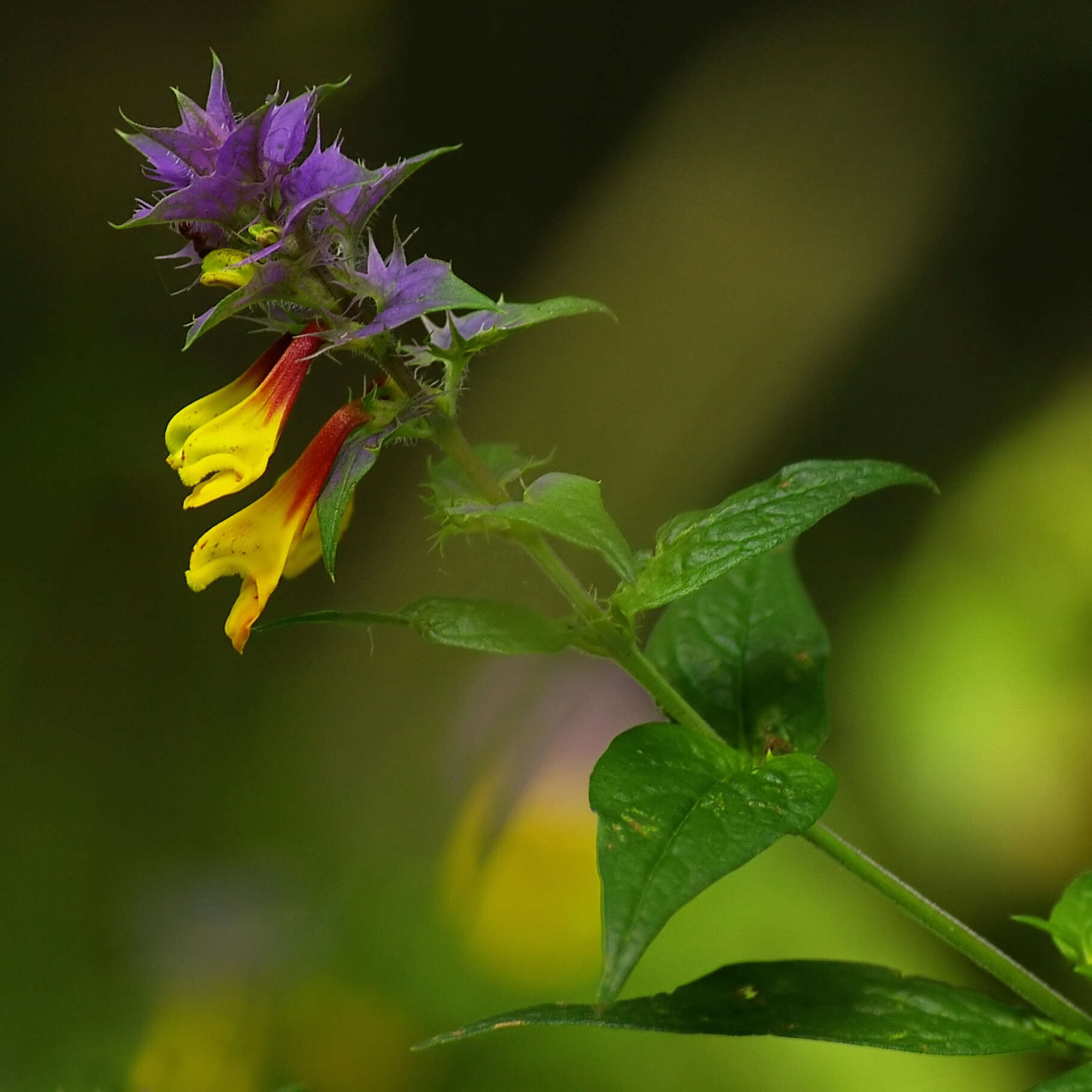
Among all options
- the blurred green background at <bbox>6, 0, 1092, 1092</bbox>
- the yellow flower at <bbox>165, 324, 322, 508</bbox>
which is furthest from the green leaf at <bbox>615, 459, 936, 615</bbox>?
the blurred green background at <bbox>6, 0, 1092, 1092</bbox>

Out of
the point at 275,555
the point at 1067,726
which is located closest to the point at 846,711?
the point at 1067,726

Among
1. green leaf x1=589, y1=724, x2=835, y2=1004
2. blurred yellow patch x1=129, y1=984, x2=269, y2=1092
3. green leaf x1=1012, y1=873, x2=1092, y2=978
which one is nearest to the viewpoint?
green leaf x1=589, y1=724, x2=835, y2=1004

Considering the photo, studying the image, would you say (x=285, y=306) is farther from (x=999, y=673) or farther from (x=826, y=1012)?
(x=999, y=673)

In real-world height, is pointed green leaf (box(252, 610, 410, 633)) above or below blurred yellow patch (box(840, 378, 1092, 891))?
below

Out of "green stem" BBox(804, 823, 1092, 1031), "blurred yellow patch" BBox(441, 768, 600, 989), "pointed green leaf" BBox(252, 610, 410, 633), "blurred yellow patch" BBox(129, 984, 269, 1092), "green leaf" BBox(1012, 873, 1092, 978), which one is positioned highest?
"green leaf" BBox(1012, 873, 1092, 978)

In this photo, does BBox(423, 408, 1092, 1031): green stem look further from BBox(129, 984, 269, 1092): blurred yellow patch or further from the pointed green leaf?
BBox(129, 984, 269, 1092): blurred yellow patch

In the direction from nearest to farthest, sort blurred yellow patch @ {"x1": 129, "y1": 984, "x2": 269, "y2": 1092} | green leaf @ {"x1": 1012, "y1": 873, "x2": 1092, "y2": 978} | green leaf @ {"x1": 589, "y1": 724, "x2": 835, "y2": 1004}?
green leaf @ {"x1": 589, "y1": 724, "x2": 835, "y2": 1004} < green leaf @ {"x1": 1012, "y1": 873, "x2": 1092, "y2": 978} < blurred yellow patch @ {"x1": 129, "y1": 984, "x2": 269, "y2": 1092}

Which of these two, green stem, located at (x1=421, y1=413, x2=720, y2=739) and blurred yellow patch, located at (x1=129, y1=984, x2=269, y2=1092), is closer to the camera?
green stem, located at (x1=421, y1=413, x2=720, y2=739)

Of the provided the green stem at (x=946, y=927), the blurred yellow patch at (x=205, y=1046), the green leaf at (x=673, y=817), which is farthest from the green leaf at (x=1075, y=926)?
the blurred yellow patch at (x=205, y=1046)
